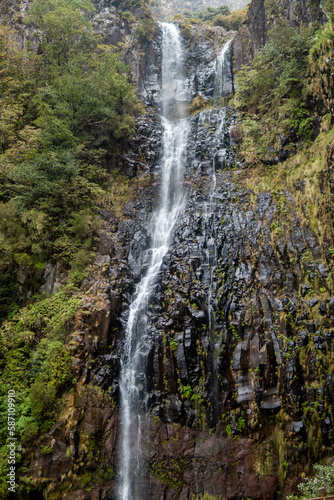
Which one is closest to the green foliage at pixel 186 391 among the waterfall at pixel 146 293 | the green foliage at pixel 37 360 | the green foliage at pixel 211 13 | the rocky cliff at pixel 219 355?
the rocky cliff at pixel 219 355

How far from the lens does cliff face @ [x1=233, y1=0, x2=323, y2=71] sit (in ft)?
52.2

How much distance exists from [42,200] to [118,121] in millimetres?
8183

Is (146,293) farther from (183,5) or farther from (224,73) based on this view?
(183,5)

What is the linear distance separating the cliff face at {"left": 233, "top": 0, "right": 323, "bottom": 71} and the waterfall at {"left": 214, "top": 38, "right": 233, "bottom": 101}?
693 mm

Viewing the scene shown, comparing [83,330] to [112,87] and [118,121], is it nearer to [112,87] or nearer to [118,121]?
[118,121]

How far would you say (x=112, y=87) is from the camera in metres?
19.2

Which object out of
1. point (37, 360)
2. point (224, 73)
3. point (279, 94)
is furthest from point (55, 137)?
point (224, 73)

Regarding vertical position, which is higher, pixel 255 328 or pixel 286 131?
pixel 286 131

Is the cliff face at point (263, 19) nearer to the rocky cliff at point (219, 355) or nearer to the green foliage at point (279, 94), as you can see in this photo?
the rocky cliff at point (219, 355)

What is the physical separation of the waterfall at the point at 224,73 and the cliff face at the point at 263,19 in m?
0.69

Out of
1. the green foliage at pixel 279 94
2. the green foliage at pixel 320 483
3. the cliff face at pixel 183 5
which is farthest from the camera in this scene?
the cliff face at pixel 183 5

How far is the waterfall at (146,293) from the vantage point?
10.4m

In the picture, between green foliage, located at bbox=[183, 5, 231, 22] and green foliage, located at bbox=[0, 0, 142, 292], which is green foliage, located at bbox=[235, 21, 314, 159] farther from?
green foliage, located at bbox=[183, 5, 231, 22]

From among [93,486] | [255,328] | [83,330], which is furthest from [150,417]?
[255,328]
